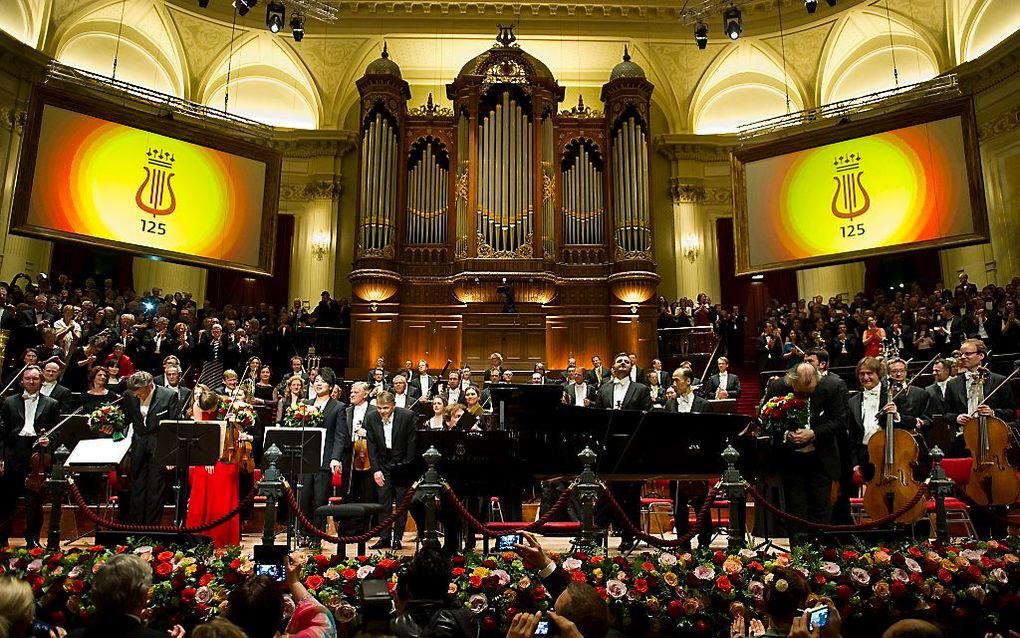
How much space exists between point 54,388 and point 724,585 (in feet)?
20.8

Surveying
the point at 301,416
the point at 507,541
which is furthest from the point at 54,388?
the point at 507,541

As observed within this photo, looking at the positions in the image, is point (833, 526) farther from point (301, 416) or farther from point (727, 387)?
point (727, 387)

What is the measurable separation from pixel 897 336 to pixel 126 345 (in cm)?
1097

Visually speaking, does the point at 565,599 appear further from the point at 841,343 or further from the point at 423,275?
the point at 423,275

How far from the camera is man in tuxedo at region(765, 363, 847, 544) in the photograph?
5.07 metres

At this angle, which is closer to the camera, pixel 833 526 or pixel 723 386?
pixel 833 526

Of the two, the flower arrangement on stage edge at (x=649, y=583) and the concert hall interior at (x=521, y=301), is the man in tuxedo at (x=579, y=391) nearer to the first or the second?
the concert hall interior at (x=521, y=301)

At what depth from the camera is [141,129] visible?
12930 millimetres

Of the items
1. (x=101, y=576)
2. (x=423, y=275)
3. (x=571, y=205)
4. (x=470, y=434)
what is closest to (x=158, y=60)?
(x=423, y=275)

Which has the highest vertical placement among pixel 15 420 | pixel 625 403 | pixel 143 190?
pixel 143 190

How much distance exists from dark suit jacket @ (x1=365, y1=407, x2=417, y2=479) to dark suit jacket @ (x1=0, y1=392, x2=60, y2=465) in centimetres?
271

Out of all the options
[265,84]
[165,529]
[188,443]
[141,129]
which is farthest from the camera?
[265,84]

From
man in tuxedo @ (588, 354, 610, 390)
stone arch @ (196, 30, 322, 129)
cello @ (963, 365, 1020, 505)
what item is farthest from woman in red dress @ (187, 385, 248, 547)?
stone arch @ (196, 30, 322, 129)

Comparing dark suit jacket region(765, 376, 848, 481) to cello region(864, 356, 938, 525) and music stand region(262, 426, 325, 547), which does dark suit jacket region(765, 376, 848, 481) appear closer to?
cello region(864, 356, 938, 525)
